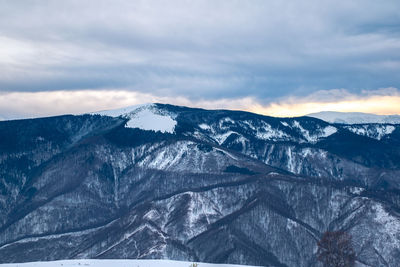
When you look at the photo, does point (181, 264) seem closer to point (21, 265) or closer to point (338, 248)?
point (21, 265)

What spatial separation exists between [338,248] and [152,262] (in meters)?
25.9

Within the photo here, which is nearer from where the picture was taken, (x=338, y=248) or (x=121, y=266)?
(x=121, y=266)

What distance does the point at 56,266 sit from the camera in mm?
64812

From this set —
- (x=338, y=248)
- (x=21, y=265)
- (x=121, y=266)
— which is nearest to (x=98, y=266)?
(x=121, y=266)

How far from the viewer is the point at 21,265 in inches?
2613

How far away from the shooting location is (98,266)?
66.0 metres

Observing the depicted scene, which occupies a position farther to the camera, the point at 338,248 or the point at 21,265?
the point at 338,248

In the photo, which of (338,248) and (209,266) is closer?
(209,266)

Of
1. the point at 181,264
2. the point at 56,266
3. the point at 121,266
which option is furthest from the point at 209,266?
the point at 56,266

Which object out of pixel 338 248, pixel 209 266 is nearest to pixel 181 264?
pixel 209 266

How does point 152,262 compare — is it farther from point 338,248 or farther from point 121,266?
point 338,248

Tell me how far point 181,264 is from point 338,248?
23296 mm

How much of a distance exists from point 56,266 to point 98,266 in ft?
14.1

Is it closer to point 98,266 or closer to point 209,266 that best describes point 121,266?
point 98,266
